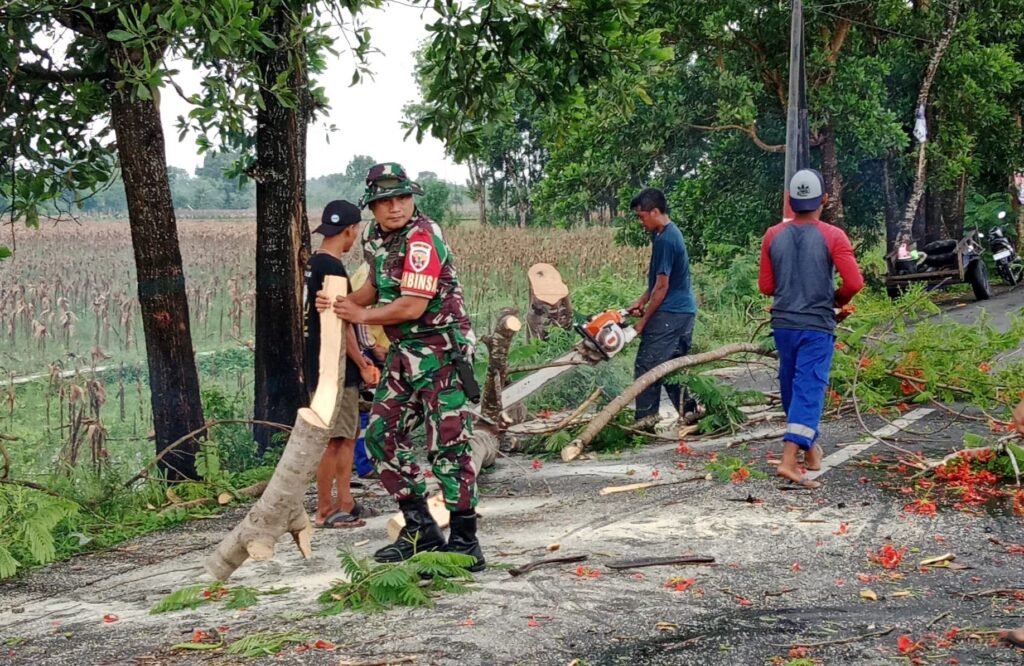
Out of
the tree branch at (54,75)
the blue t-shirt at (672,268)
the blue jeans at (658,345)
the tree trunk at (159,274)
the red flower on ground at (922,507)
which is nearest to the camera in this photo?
the red flower on ground at (922,507)

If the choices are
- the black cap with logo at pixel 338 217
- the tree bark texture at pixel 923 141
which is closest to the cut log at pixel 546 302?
the black cap with logo at pixel 338 217

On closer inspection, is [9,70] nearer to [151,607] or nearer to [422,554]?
[151,607]

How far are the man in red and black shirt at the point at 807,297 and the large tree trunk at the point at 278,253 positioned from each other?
4.55 metres

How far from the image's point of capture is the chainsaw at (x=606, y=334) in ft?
30.9

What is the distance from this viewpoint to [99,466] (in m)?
8.49

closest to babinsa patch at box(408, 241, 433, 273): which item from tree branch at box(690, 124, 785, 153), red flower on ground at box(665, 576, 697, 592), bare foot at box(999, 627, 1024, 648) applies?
red flower on ground at box(665, 576, 697, 592)

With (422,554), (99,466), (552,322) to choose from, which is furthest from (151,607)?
(552,322)

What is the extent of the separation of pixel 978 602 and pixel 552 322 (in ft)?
25.4

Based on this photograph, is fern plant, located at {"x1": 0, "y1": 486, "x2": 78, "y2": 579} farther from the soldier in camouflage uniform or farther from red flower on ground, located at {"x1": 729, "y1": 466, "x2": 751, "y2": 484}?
red flower on ground, located at {"x1": 729, "y1": 466, "x2": 751, "y2": 484}

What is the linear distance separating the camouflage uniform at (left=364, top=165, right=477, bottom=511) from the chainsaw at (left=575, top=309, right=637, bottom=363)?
3.59 m

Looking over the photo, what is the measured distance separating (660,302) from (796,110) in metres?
10.3

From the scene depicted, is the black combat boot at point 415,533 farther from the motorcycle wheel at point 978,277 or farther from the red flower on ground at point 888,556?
the motorcycle wheel at point 978,277

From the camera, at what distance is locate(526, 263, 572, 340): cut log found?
501 inches

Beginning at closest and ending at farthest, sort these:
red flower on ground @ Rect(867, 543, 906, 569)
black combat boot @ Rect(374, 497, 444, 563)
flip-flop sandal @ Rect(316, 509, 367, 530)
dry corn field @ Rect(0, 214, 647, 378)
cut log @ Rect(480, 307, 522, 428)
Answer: red flower on ground @ Rect(867, 543, 906, 569) → black combat boot @ Rect(374, 497, 444, 563) → flip-flop sandal @ Rect(316, 509, 367, 530) → cut log @ Rect(480, 307, 522, 428) → dry corn field @ Rect(0, 214, 647, 378)
